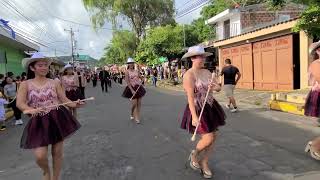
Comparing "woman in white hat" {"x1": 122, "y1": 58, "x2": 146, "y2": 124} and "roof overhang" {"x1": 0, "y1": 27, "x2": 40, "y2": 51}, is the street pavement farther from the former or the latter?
"roof overhang" {"x1": 0, "y1": 27, "x2": 40, "y2": 51}

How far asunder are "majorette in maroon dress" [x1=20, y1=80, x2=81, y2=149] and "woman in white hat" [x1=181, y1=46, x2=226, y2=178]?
5.23 ft

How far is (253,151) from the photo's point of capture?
7953 millimetres

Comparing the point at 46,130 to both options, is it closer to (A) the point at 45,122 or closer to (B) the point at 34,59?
(A) the point at 45,122

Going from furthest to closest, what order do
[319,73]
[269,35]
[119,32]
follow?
[119,32], [269,35], [319,73]

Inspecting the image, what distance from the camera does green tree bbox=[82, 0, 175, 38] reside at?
49.7 metres

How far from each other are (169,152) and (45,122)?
3.18 meters

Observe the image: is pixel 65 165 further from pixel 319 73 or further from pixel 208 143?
pixel 319 73

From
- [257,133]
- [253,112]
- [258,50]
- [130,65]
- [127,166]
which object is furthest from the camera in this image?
[258,50]

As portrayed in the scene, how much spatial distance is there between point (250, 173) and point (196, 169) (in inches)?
29.7

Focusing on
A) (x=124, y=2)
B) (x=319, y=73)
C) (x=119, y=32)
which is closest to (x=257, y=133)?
(x=319, y=73)

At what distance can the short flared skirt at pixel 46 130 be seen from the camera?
5.40m

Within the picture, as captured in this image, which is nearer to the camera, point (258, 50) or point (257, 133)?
point (257, 133)

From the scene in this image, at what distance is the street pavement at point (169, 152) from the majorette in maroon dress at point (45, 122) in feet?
4.54

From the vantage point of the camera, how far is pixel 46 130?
541cm
